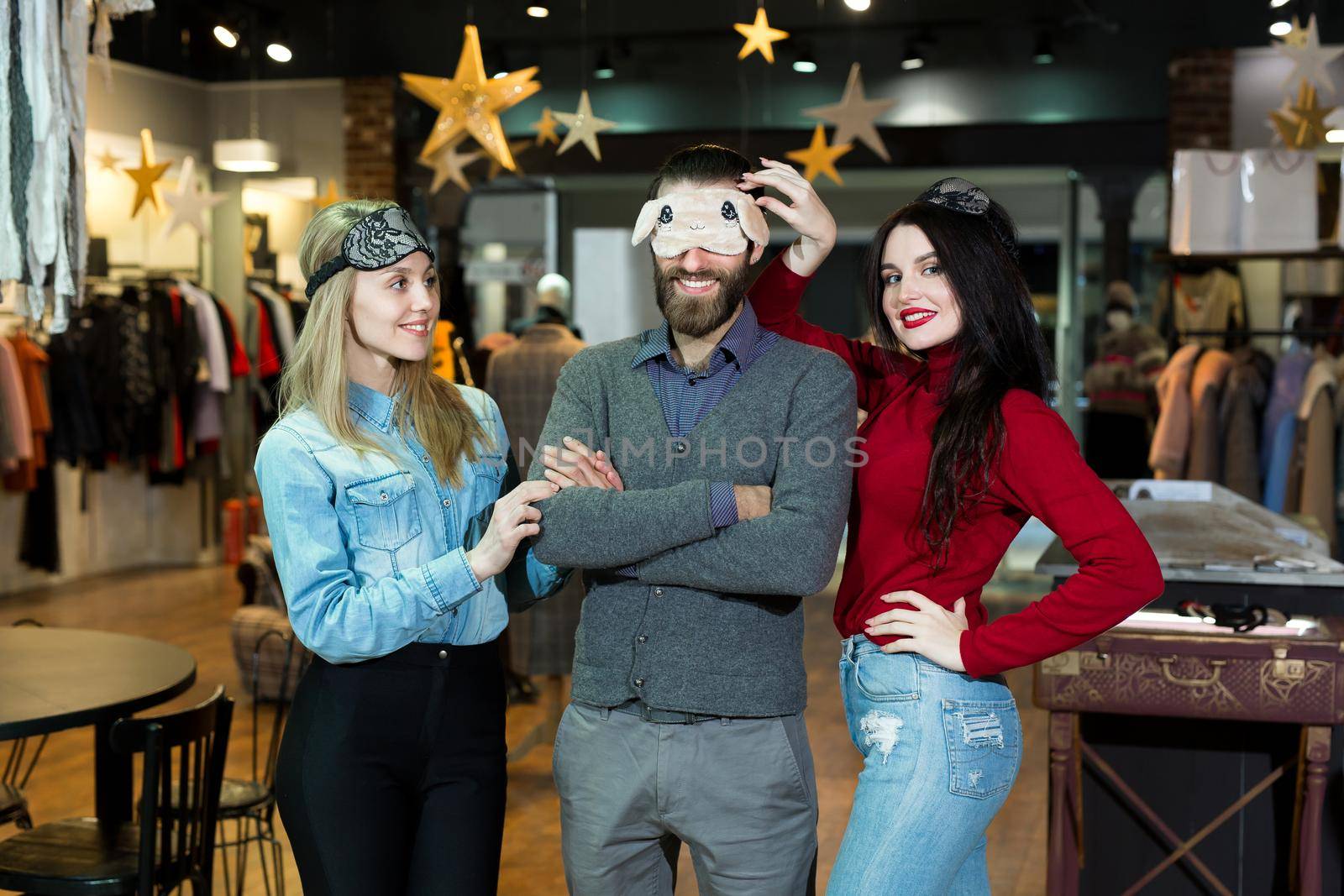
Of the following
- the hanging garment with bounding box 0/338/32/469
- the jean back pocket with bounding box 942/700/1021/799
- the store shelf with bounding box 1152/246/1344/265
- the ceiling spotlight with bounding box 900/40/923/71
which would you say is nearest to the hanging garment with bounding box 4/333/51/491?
the hanging garment with bounding box 0/338/32/469

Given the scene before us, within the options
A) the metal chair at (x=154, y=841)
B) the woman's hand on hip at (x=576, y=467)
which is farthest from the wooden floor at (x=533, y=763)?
the metal chair at (x=154, y=841)

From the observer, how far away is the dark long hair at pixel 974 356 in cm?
193

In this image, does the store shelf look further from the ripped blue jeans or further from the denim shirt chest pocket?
Result: the denim shirt chest pocket

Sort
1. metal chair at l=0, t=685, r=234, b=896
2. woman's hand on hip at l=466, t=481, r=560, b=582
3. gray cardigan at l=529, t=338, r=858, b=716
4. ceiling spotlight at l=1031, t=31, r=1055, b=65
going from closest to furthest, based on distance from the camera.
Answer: gray cardigan at l=529, t=338, r=858, b=716 → woman's hand on hip at l=466, t=481, r=560, b=582 → metal chair at l=0, t=685, r=234, b=896 → ceiling spotlight at l=1031, t=31, r=1055, b=65

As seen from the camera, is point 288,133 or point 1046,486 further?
point 288,133

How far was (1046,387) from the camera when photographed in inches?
81.0

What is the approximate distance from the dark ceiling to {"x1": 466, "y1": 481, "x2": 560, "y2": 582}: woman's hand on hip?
21.4 ft

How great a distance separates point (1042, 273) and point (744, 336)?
7642mm

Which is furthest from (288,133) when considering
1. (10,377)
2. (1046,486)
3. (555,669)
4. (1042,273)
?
(1046,486)

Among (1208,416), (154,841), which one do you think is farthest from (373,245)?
(1208,416)

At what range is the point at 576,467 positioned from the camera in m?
1.98

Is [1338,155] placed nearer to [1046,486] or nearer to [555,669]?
[555,669]

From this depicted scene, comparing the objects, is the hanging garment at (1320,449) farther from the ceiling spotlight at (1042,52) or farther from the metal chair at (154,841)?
the metal chair at (154,841)

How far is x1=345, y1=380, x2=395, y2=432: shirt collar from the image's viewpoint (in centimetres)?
218
